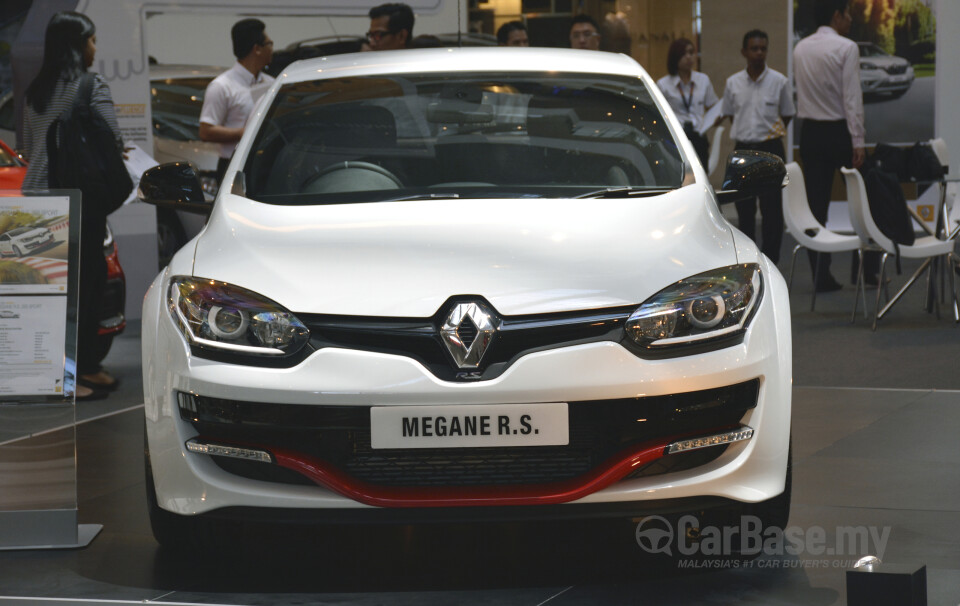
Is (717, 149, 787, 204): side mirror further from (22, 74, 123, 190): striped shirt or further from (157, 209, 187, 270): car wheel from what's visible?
(157, 209, 187, 270): car wheel

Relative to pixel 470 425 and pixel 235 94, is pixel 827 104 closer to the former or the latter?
pixel 235 94

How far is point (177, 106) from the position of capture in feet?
34.7

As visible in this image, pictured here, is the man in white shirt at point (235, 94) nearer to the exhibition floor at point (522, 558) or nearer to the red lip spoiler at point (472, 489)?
the exhibition floor at point (522, 558)

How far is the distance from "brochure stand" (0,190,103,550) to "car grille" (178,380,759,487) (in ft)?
3.22

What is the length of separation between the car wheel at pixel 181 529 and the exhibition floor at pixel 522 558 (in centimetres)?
7

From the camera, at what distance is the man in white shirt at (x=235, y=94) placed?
8.62 m

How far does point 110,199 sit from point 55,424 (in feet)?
9.70

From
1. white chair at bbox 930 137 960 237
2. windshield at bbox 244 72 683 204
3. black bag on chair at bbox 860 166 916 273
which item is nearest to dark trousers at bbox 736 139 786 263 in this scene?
white chair at bbox 930 137 960 237

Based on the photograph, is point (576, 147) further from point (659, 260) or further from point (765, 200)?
point (765, 200)

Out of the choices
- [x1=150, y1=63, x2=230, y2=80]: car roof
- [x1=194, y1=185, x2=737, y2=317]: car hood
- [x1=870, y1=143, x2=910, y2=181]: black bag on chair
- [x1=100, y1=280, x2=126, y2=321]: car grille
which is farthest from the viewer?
[x1=150, y1=63, x2=230, y2=80]: car roof

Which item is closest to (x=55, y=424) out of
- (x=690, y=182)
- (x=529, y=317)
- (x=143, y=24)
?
(x=529, y=317)

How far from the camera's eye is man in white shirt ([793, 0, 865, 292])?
11.1m

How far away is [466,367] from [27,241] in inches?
66.0

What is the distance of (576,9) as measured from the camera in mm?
15562
